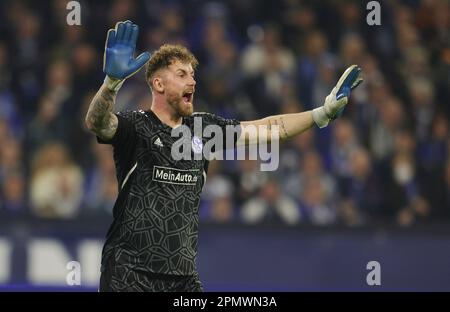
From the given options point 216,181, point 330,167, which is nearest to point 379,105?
point 330,167

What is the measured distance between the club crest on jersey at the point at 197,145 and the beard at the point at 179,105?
6.3 inches

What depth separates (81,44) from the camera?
12.5 m

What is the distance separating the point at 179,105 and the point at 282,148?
196 inches

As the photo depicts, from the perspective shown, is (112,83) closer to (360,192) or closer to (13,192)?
(13,192)

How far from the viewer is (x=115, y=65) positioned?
6.20m

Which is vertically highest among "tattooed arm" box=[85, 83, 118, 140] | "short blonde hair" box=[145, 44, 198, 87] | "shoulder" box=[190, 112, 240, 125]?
"short blonde hair" box=[145, 44, 198, 87]

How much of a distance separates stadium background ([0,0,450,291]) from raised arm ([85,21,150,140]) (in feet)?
10.2

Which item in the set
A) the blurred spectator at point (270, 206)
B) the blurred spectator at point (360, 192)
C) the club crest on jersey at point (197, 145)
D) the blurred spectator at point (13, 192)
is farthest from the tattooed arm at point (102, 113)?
the blurred spectator at point (360, 192)

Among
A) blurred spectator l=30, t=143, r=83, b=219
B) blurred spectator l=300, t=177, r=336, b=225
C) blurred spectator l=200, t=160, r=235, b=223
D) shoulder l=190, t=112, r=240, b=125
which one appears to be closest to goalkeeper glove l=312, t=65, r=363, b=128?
shoulder l=190, t=112, r=240, b=125

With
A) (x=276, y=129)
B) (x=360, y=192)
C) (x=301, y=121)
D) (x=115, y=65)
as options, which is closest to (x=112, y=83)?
(x=115, y=65)

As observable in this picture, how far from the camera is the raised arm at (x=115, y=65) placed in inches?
244

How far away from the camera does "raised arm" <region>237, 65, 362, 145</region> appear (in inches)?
281

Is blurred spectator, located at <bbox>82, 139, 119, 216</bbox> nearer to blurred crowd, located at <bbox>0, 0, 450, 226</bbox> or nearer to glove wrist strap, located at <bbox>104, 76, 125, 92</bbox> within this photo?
blurred crowd, located at <bbox>0, 0, 450, 226</bbox>
